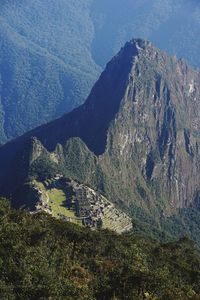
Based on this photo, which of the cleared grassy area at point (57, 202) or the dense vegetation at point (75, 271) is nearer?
the dense vegetation at point (75, 271)

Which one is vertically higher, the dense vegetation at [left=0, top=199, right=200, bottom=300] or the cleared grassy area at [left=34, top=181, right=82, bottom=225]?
the cleared grassy area at [left=34, top=181, right=82, bottom=225]

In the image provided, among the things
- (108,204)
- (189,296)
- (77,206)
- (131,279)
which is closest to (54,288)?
(131,279)

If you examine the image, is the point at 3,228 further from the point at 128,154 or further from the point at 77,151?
the point at 128,154

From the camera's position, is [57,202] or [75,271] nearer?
[75,271]

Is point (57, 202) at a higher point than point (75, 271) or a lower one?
higher

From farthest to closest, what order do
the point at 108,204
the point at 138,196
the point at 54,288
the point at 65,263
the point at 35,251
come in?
the point at 138,196 → the point at 108,204 → the point at 65,263 → the point at 35,251 → the point at 54,288

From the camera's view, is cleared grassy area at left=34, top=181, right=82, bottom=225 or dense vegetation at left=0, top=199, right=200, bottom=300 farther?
cleared grassy area at left=34, top=181, right=82, bottom=225

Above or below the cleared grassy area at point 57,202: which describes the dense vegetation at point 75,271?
below

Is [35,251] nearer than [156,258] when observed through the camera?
Yes
